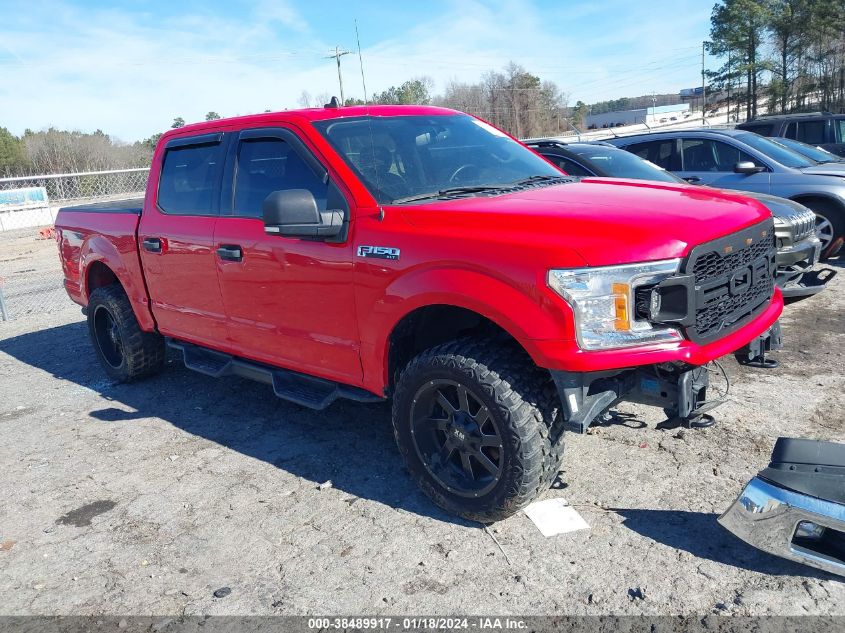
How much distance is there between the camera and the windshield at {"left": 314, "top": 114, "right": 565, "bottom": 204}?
3795mm

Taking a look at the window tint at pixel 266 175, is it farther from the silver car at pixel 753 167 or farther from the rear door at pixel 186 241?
the silver car at pixel 753 167

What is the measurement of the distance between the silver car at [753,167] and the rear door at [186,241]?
6.15 meters

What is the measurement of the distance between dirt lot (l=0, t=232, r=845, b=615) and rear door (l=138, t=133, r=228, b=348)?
760 millimetres

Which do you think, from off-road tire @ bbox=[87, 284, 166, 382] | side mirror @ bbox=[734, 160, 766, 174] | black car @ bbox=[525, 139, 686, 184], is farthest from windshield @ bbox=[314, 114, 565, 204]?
side mirror @ bbox=[734, 160, 766, 174]

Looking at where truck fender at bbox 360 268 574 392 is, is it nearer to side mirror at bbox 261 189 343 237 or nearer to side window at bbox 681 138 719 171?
side mirror at bbox 261 189 343 237

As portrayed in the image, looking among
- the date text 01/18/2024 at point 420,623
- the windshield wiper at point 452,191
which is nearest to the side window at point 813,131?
the windshield wiper at point 452,191

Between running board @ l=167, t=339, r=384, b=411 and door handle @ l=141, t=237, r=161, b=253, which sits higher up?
door handle @ l=141, t=237, r=161, b=253

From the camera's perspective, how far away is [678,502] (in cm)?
340

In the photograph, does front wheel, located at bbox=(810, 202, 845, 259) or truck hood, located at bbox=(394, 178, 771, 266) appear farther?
front wheel, located at bbox=(810, 202, 845, 259)

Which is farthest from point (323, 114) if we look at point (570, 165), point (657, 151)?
point (657, 151)

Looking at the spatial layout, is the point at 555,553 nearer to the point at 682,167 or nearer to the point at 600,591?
the point at 600,591

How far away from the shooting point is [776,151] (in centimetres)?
893

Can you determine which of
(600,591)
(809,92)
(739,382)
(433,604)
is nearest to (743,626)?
(600,591)

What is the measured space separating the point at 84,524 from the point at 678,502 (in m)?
3.11
